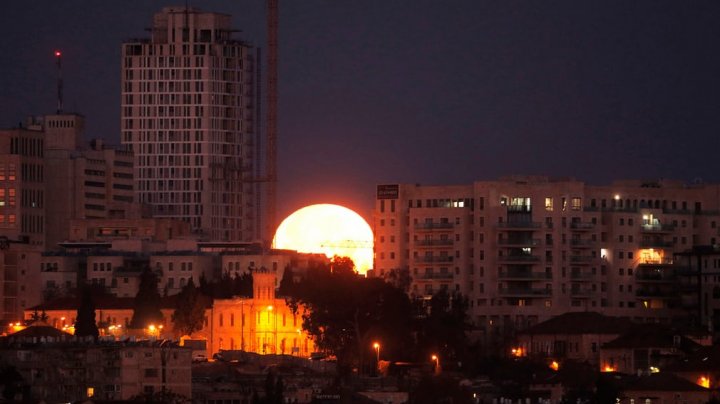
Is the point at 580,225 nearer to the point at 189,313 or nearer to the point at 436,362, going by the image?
the point at 436,362

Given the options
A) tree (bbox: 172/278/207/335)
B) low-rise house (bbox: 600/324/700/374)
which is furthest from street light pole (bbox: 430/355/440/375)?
tree (bbox: 172/278/207/335)

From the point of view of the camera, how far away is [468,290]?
175125 millimetres

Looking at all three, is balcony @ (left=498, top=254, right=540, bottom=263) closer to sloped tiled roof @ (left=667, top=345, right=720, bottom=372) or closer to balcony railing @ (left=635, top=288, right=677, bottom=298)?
balcony railing @ (left=635, top=288, right=677, bottom=298)

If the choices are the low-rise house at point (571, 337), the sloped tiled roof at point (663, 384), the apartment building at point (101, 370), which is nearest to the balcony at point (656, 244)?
the low-rise house at point (571, 337)

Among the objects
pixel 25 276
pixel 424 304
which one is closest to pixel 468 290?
pixel 424 304

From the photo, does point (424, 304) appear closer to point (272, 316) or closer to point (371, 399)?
point (272, 316)

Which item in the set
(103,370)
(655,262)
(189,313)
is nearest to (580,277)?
(655,262)

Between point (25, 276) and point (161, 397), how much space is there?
188ft

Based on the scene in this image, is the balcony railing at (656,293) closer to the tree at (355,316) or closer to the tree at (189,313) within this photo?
the tree at (355,316)

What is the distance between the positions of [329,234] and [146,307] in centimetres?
3033

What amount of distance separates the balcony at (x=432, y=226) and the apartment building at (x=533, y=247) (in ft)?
0.22

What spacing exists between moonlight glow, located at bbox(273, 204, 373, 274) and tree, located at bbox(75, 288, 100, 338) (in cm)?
3417

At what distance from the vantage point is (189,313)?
165375mm

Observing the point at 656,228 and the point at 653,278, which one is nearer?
the point at 653,278
